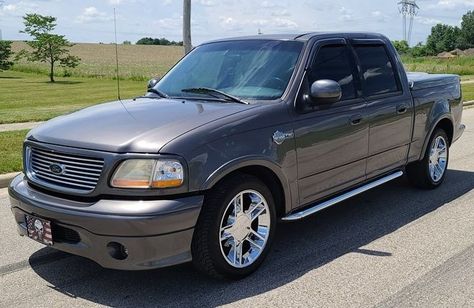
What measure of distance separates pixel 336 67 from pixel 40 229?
2.91m

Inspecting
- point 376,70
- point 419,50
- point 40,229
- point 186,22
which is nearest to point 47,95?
point 186,22

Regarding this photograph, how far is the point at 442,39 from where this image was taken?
142750mm

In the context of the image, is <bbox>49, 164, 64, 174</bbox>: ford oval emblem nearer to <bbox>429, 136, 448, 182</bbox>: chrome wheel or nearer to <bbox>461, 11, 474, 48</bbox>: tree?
<bbox>429, 136, 448, 182</bbox>: chrome wheel

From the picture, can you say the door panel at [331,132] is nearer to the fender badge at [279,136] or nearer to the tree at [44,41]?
the fender badge at [279,136]

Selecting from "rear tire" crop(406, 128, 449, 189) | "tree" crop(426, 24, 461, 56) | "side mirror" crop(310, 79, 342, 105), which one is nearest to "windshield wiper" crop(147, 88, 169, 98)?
"side mirror" crop(310, 79, 342, 105)

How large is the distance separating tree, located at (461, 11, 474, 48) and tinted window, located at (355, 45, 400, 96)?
481 feet

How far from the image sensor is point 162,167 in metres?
3.62

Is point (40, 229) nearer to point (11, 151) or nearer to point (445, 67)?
point (11, 151)

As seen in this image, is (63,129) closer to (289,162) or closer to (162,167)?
(162,167)

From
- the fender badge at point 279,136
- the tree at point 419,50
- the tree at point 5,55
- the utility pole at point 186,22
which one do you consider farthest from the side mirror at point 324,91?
the tree at point 419,50

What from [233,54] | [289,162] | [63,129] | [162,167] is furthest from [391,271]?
[63,129]

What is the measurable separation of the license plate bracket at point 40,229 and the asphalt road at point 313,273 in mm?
392

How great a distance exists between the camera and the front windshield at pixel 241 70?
468 centimetres

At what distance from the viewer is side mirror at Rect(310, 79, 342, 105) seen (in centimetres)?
452
